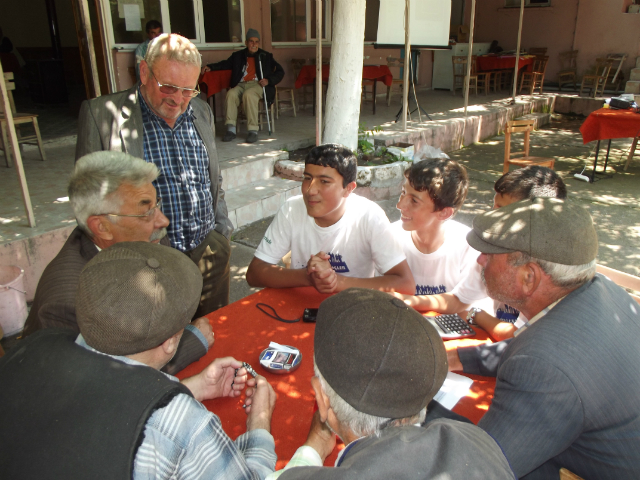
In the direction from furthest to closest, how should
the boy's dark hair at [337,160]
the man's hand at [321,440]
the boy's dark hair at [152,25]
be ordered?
the boy's dark hair at [152,25] < the boy's dark hair at [337,160] < the man's hand at [321,440]

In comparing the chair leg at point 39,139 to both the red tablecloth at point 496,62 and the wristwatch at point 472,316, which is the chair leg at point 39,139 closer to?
the wristwatch at point 472,316

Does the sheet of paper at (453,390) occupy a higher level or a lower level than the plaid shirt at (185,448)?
lower

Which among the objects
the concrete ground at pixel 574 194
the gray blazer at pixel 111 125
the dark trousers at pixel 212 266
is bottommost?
the concrete ground at pixel 574 194

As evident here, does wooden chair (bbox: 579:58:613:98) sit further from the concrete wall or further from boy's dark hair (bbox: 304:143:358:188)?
boy's dark hair (bbox: 304:143:358:188)

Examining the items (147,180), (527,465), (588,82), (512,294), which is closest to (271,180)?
(147,180)

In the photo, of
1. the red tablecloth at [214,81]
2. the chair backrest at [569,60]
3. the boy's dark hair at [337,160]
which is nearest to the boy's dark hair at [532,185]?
the boy's dark hair at [337,160]

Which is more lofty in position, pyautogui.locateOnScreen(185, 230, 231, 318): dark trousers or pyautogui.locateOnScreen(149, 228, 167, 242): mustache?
pyautogui.locateOnScreen(149, 228, 167, 242): mustache

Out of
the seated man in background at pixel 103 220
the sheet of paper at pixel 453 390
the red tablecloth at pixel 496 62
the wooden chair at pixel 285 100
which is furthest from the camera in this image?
the red tablecloth at pixel 496 62

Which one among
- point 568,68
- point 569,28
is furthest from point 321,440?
point 569,28

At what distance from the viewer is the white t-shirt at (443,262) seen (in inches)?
107

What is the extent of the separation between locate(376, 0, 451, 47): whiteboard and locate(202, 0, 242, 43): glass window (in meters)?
3.00

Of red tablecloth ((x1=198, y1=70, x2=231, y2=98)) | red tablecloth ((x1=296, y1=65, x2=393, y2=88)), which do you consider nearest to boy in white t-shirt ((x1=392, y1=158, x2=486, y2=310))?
red tablecloth ((x1=198, y1=70, x2=231, y2=98))

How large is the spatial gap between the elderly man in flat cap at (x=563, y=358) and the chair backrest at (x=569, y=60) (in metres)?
16.4

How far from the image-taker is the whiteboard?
25.9 ft
